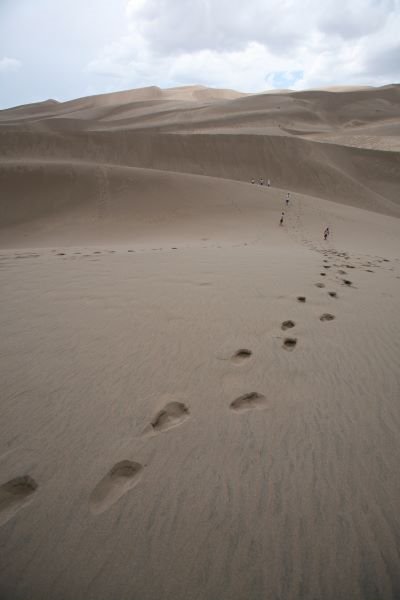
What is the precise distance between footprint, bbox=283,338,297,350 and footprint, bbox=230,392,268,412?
0.66 metres

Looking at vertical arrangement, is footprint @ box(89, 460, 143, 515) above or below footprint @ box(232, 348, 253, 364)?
below

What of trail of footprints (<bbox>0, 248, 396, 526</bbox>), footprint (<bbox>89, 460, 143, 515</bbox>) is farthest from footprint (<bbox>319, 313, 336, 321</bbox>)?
footprint (<bbox>89, 460, 143, 515</bbox>)

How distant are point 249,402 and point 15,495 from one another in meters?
1.29

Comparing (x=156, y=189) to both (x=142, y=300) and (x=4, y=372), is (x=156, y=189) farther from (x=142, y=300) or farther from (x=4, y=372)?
(x=4, y=372)

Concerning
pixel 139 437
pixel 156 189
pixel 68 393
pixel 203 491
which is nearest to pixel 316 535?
pixel 203 491

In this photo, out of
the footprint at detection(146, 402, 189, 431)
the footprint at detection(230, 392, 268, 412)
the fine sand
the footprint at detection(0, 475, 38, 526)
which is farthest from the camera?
the footprint at detection(230, 392, 268, 412)

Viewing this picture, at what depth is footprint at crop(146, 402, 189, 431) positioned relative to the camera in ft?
5.93

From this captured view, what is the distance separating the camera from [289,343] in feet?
8.68

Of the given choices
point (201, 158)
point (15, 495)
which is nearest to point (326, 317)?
point (15, 495)

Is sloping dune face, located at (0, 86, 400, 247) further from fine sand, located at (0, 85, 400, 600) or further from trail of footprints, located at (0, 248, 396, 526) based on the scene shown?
trail of footprints, located at (0, 248, 396, 526)

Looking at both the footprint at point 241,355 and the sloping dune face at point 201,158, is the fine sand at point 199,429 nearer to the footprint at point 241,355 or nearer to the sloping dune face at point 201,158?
the footprint at point 241,355

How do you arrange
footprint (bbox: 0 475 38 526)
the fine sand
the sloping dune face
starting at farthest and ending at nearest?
the sloping dune face → footprint (bbox: 0 475 38 526) → the fine sand

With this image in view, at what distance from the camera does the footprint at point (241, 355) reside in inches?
94.6

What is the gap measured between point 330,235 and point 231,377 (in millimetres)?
9591
